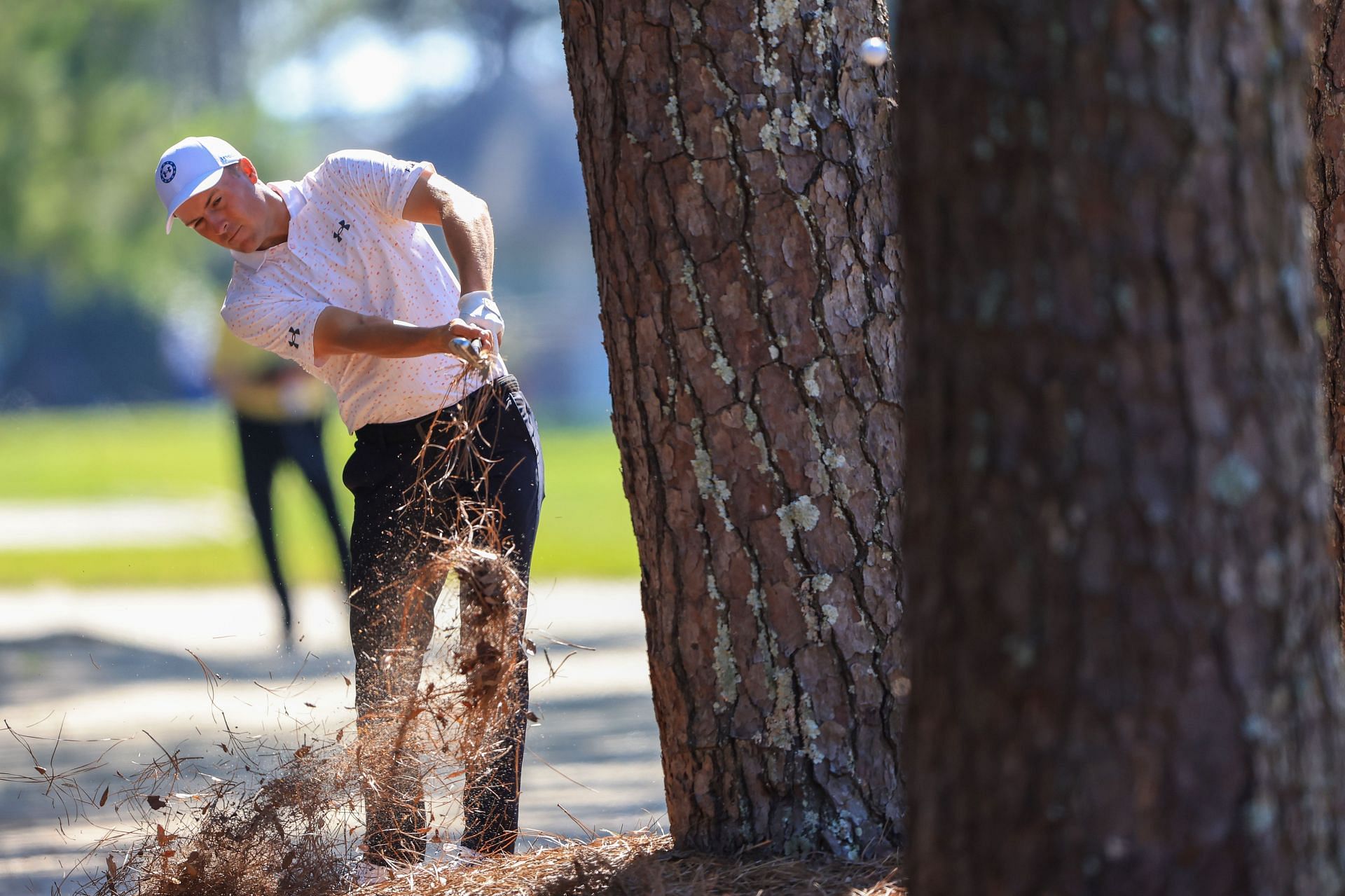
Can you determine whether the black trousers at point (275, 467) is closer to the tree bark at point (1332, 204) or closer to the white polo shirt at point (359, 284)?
the white polo shirt at point (359, 284)

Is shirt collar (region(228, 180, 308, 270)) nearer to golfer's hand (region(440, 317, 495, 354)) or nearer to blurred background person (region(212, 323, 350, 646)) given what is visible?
golfer's hand (region(440, 317, 495, 354))

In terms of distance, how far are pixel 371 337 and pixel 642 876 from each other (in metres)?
1.30

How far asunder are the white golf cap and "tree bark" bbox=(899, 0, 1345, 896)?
7.72 feet

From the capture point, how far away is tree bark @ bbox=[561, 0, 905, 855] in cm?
290

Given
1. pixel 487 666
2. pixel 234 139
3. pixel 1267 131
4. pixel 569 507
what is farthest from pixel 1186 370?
pixel 234 139

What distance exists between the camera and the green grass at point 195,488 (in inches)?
460

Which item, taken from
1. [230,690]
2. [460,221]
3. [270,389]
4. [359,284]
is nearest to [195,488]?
[270,389]

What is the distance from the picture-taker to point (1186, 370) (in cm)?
168

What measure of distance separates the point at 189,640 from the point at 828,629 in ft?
20.5

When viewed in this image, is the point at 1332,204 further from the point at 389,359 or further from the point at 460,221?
the point at 389,359

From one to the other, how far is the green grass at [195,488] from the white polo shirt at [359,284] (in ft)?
6.08

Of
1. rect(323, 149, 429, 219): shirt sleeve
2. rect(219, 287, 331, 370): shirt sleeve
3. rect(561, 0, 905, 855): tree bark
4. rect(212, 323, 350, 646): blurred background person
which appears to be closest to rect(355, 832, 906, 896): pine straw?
rect(561, 0, 905, 855): tree bark

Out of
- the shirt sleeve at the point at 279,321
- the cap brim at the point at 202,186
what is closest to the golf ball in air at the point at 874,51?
the shirt sleeve at the point at 279,321

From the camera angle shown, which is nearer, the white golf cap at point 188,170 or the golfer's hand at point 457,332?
the golfer's hand at point 457,332
